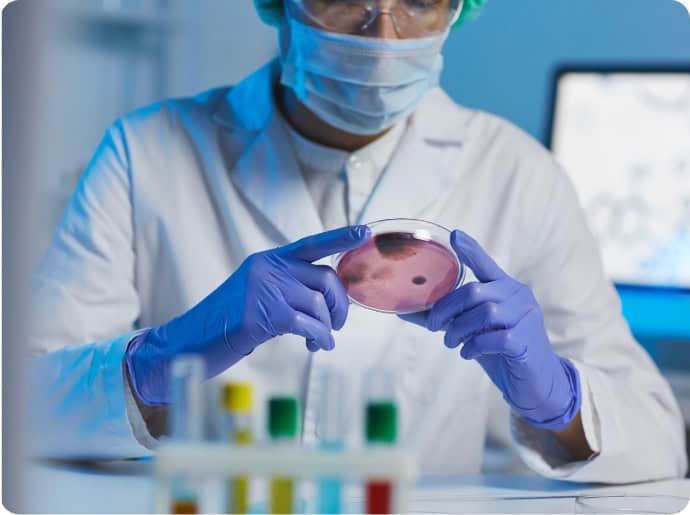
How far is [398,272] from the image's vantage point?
1.06 meters

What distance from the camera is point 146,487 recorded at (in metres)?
1.14

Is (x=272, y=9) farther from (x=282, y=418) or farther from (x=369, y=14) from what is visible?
(x=282, y=418)

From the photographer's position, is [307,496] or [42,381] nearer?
[307,496]

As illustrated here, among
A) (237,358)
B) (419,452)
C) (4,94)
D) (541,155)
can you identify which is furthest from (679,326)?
(4,94)

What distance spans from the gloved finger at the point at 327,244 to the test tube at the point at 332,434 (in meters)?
0.28

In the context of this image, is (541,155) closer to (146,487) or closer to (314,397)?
(314,397)

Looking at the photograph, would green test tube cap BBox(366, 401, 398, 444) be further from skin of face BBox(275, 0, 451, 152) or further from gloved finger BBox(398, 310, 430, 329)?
skin of face BBox(275, 0, 451, 152)

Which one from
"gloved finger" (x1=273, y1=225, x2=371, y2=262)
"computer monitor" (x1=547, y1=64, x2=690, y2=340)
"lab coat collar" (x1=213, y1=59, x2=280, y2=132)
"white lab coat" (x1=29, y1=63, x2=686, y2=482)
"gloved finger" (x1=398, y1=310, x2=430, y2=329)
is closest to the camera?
"gloved finger" (x1=273, y1=225, x2=371, y2=262)

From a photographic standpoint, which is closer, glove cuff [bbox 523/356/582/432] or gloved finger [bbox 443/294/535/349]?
gloved finger [bbox 443/294/535/349]

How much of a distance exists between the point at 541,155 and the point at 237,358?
706 millimetres

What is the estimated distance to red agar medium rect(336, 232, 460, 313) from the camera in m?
1.04

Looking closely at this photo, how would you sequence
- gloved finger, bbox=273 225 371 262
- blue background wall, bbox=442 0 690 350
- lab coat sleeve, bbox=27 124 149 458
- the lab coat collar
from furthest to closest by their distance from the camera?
1. blue background wall, bbox=442 0 690 350
2. the lab coat collar
3. lab coat sleeve, bbox=27 124 149 458
4. gloved finger, bbox=273 225 371 262

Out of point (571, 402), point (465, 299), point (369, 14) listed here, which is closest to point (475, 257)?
point (465, 299)

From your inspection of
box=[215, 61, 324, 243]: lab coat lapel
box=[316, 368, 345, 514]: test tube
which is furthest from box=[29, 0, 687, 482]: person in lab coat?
box=[316, 368, 345, 514]: test tube
